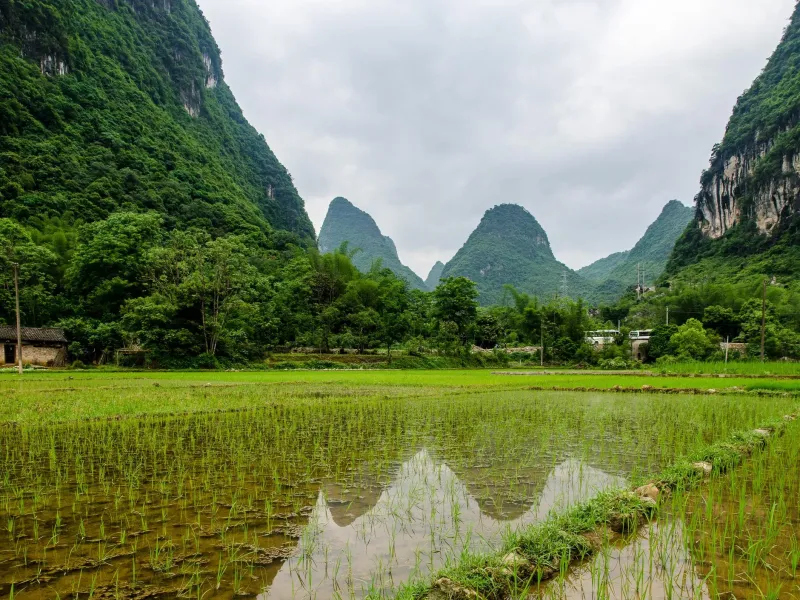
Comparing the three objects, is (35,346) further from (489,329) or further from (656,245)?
(656,245)

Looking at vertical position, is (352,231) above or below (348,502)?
above

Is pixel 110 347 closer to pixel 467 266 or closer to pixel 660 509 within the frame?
pixel 660 509

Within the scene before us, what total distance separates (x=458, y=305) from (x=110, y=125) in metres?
46.7

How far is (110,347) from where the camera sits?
28188 mm

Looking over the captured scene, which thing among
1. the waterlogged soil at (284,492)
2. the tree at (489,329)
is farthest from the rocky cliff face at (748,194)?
the waterlogged soil at (284,492)

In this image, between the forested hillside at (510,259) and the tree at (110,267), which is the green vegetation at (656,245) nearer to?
the forested hillside at (510,259)

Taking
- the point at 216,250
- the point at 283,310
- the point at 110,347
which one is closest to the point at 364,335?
the point at 283,310

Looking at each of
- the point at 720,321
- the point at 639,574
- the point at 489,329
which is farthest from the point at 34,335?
the point at 720,321

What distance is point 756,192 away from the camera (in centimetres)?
6988

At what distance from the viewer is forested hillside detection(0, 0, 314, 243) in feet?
136

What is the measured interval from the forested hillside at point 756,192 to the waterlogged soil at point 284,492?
2315 inches

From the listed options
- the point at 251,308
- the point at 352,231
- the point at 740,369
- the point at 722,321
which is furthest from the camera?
the point at 352,231

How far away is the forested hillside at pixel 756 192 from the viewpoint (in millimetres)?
61375

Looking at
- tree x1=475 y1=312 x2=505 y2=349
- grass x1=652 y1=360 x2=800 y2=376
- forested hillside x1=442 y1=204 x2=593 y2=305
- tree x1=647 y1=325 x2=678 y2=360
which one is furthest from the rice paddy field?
forested hillside x1=442 y1=204 x2=593 y2=305
